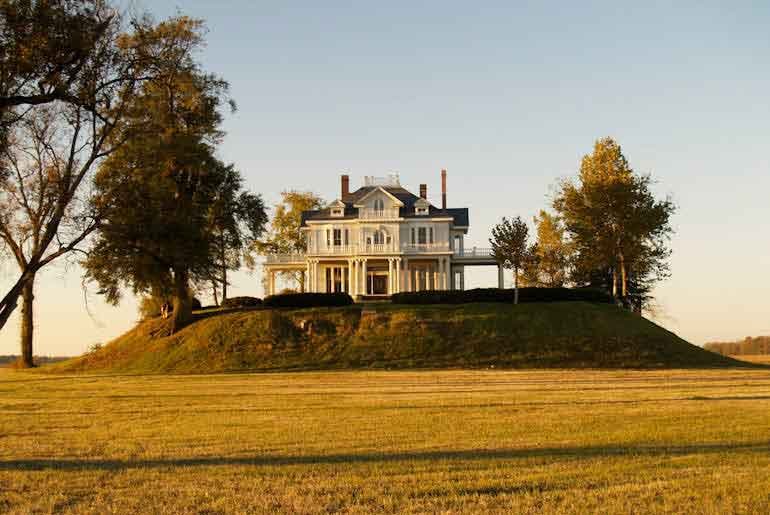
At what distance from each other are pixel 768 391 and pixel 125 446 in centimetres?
1935

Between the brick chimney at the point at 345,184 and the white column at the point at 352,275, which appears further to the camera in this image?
the brick chimney at the point at 345,184

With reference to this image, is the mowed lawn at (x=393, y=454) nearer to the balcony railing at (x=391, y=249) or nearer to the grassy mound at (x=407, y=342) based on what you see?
the grassy mound at (x=407, y=342)

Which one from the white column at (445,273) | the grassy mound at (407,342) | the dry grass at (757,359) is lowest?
the dry grass at (757,359)

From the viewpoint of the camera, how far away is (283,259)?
226 ft

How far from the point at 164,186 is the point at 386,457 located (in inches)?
941

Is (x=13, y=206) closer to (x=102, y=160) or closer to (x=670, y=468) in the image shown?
(x=102, y=160)

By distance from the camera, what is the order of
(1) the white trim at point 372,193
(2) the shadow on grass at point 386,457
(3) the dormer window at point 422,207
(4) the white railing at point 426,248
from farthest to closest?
1. (3) the dormer window at point 422,207
2. (1) the white trim at point 372,193
3. (4) the white railing at point 426,248
4. (2) the shadow on grass at point 386,457

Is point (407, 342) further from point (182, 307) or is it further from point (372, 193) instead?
point (372, 193)

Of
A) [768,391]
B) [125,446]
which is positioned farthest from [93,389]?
[768,391]

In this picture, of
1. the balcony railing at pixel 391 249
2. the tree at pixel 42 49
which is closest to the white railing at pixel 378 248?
Result: the balcony railing at pixel 391 249

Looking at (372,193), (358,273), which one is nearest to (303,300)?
(358,273)

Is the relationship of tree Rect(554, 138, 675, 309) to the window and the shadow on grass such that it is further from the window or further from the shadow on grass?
the shadow on grass

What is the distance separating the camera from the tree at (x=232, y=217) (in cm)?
4997

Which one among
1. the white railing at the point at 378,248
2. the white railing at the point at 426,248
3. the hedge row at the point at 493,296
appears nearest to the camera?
the hedge row at the point at 493,296
